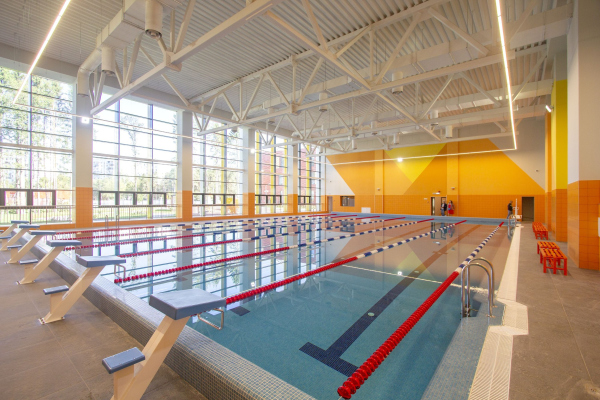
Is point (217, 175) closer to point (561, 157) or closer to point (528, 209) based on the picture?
point (561, 157)

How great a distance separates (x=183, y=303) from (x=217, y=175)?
18.1 metres

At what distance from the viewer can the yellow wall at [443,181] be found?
18.8 metres

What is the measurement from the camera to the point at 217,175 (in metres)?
19.2

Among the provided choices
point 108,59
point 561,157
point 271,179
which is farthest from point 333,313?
point 271,179

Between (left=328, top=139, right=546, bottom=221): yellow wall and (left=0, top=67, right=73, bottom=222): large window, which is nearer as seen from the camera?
(left=0, top=67, right=73, bottom=222): large window

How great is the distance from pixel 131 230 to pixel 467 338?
13342 mm

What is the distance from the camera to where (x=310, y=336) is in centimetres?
321

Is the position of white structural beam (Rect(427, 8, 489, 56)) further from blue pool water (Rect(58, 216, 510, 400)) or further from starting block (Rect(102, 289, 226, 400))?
starting block (Rect(102, 289, 226, 400))

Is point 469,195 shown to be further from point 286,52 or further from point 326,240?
point 286,52

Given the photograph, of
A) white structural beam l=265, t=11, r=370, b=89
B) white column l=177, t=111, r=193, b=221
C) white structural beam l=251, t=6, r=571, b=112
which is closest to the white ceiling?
white structural beam l=251, t=6, r=571, b=112

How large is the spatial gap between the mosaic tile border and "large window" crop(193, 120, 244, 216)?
50.4ft

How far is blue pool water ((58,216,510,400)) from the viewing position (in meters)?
2.56

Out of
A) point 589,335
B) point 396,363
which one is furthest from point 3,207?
point 589,335

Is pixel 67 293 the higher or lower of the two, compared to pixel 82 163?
lower
